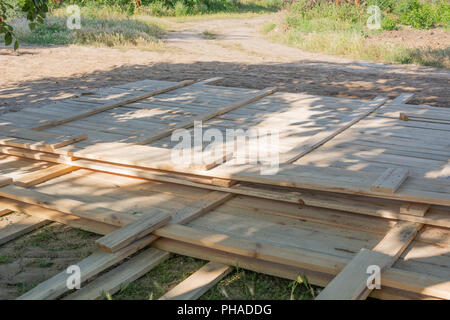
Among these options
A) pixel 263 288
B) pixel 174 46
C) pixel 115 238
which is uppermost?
pixel 174 46

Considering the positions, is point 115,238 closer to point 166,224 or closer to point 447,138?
point 166,224

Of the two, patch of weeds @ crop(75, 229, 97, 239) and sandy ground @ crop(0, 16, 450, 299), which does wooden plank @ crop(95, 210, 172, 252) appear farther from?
patch of weeds @ crop(75, 229, 97, 239)

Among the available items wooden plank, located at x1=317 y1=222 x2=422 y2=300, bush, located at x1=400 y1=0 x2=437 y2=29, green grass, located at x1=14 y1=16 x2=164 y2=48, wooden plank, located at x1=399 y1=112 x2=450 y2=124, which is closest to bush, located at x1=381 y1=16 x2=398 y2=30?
bush, located at x1=400 y1=0 x2=437 y2=29

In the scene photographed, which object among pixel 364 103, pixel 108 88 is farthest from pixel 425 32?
pixel 108 88

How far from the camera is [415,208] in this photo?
11.3ft

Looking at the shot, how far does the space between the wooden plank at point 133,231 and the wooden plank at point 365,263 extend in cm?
126

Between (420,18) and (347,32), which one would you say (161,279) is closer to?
(347,32)

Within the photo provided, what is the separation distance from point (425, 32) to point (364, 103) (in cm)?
842

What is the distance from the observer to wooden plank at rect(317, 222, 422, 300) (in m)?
Answer: 2.60

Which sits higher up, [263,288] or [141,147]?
[141,147]

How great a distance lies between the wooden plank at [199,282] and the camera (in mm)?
2873

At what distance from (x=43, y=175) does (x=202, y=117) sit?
2228 millimetres

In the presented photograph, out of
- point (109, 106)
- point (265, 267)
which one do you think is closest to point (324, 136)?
point (265, 267)

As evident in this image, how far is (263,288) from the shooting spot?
9.78ft
